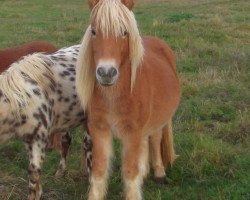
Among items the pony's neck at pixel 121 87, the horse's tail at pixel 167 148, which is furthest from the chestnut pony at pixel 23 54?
the pony's neck at pixel 121 87

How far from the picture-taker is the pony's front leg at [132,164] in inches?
178

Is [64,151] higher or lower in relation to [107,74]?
lower

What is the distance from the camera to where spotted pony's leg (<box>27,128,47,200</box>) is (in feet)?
15.4

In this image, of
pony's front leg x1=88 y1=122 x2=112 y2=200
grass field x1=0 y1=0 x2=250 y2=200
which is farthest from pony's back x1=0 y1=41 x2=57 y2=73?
pony's front leg x1=88 y1=122 x2=112 y2=200

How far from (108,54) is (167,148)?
203 cm

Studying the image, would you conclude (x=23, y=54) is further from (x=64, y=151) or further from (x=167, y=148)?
(x=167, y=148)

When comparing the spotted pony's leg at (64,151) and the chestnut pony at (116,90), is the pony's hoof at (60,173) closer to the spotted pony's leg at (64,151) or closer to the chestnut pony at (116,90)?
the spotted pony's leg at (64,151)

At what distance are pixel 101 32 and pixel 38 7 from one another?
774 inches

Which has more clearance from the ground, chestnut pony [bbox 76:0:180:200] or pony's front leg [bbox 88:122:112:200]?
chestnut pony [bbox 76:0:180:200]

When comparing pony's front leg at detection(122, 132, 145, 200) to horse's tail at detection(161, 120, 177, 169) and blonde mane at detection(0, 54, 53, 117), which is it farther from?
horse's tail at detection(161, 120, 177, 169)

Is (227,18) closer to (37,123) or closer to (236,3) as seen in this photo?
(236,3)

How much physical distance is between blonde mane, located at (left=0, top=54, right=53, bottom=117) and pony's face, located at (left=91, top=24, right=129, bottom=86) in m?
0.79

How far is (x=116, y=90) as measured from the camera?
4406 millimetres

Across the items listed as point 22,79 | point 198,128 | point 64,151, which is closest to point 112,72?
point 22,79
